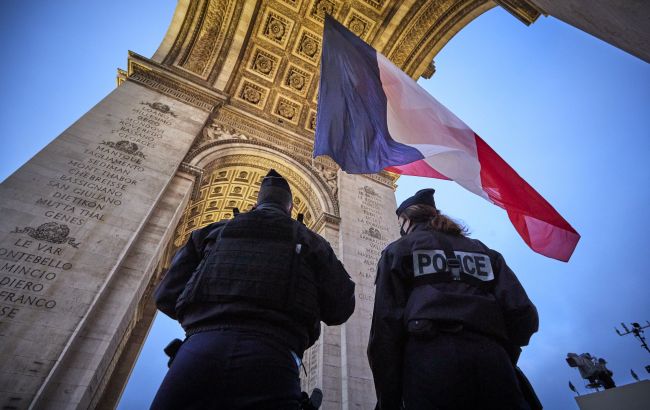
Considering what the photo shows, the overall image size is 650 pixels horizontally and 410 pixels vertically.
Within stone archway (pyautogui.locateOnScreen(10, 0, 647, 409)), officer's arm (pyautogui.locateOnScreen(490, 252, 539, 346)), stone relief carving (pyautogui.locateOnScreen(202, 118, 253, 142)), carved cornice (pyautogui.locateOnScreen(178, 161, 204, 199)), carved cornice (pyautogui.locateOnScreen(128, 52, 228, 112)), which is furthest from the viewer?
stone relief carving (pyautogui.locateOnScreen(202, 118, 253, 142))

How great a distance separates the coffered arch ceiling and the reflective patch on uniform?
377 inches

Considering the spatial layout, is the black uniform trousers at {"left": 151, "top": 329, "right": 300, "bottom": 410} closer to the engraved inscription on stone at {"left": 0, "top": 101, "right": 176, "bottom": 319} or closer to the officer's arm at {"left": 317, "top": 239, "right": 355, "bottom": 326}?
the officer's arm at {"left": 317, "top": 239, "right": 355, "bottom": 326}

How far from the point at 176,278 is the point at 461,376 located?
1.81m

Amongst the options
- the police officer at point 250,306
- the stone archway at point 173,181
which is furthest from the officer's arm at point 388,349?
the stone archway at point 173,181

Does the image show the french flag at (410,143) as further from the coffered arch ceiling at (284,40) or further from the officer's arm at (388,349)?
the coffered arch ceiling at (284,40)

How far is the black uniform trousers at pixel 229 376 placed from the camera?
1.31 metres

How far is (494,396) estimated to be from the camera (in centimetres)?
135

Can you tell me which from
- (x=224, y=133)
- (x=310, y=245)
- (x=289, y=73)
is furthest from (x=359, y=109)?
(x=289, y=73)

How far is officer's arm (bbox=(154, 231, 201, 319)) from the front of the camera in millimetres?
1940

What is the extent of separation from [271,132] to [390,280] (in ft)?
29.6

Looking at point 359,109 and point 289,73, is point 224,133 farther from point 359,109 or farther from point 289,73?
point 359,109

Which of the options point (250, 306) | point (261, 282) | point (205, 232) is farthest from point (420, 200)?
point (205, 232)

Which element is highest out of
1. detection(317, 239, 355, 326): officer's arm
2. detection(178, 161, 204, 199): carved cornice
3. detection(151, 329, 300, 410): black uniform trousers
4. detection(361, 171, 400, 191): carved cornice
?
detection(361, 171, 400, 191): carved cornice

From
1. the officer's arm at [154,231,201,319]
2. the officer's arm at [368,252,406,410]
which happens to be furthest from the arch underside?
the officer's arm at [368,252,406,410]
